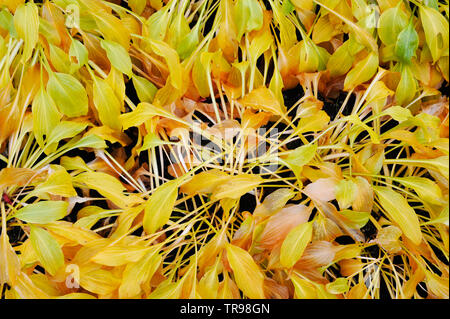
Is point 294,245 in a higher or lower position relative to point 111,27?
lower

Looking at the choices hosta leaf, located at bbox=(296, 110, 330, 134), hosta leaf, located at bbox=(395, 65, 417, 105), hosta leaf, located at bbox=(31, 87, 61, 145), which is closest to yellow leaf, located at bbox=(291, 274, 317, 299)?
hosta leaf, located at bbox=(296, 110, 330, 134)

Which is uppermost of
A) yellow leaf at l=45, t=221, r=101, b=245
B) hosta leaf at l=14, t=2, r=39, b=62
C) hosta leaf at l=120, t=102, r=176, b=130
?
Result: hosta leaf at l=14, t=2, r=39, b=62

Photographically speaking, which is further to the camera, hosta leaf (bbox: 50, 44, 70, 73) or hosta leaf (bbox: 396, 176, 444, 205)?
hosta leaf (bbox: 50, 44, 70, 73)

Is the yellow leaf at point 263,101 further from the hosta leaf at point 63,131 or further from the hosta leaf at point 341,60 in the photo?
the hosta leaf at point 63,131

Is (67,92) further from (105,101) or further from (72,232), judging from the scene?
(72,232)

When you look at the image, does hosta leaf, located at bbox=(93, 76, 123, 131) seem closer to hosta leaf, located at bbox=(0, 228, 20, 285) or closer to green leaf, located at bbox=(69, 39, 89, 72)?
green leaf, located at bbox=(69, 39, 89, 72)

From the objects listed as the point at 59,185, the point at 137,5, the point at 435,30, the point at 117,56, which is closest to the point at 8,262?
the point at 59,185
